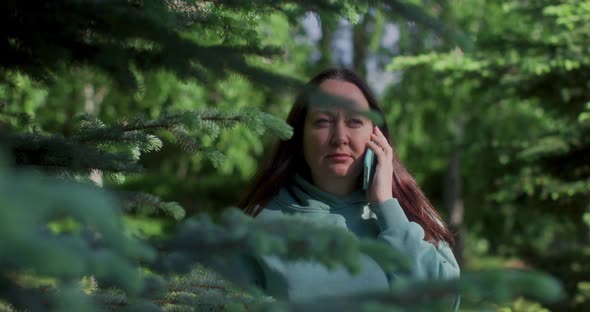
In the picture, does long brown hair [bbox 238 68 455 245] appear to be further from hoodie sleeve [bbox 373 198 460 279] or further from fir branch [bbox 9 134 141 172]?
fir branch [bbox 9 134 141 172]

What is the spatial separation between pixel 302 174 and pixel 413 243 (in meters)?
0.53

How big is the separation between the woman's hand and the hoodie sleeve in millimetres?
39

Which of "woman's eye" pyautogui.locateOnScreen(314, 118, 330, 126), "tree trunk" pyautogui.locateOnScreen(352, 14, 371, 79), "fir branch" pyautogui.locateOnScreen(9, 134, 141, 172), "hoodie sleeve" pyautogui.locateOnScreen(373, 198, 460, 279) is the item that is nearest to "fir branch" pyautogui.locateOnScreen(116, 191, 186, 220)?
"fir branch" pyautogui.locateOnScreen(9, 134, 141, 172)

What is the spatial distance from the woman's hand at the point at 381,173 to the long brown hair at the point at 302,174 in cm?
9

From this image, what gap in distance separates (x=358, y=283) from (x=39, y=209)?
4.18 feet

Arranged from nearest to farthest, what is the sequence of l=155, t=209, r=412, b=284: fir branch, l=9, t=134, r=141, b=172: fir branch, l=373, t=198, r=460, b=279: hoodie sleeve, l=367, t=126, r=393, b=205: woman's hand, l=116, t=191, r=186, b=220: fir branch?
1. l=155, t=209, r=412, b=284: fir branch
2. l=116, t=191, r=186, b=220: fir branch
3. l=9, t=134, r=141, b=172: fir branch
4. l=373, t=198, r=460, b=279: hoodie sleeve
5. l=367, t=126, r=393, b=205: woman's hand

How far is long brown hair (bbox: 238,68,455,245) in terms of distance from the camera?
216cm

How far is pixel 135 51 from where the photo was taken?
4.11 feet

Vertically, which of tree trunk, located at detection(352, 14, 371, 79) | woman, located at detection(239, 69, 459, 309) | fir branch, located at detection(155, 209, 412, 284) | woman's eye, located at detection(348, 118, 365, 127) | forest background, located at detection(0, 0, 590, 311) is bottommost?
fir branch, located at detection(155, 209, 412, 284)

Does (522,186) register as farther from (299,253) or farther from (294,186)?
(299,253)

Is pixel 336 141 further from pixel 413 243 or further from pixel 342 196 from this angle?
pixel 413 243

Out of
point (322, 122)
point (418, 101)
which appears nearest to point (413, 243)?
point (322, 122)

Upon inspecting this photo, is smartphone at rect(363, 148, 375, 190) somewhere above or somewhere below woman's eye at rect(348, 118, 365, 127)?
below

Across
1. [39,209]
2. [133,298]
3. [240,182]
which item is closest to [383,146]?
[133,298]
